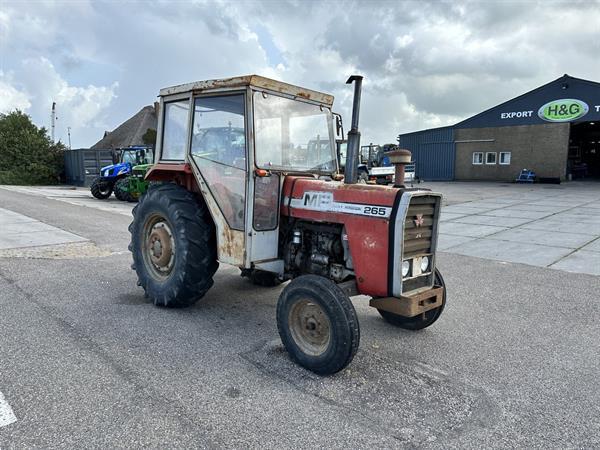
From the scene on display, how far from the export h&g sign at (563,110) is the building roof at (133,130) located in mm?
32820

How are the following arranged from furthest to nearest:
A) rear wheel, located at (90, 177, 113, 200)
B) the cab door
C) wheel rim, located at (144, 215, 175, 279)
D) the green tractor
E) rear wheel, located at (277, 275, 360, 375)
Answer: rear wheel, located at (90, 177, 113, 200) → the green tractor → wheel rim, located at (144, 215, 175, 279) → the cab door → rear wheel, located at (277, 275, 360, 375)

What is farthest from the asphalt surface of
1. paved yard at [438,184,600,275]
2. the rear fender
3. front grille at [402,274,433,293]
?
paved yard at [438,184,600,275]

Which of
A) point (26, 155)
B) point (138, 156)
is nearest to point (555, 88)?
point (138, 156)

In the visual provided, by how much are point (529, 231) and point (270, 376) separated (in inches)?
347

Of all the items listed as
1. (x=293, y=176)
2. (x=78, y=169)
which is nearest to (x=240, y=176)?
(x=293, y=176)

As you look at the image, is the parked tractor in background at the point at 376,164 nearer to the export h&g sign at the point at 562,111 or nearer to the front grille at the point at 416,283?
the export h&g sign at the point at 562,111

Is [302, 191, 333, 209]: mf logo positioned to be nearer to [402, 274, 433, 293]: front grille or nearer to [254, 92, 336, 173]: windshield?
[254, 92, 336, 173]: windshield

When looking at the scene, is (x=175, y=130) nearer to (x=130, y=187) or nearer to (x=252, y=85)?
(x=252, y=85)

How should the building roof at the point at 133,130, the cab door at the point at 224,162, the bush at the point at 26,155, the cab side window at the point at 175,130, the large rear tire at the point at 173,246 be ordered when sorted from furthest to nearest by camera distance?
1. the building roof at the point at 133,130
2. the bush at the point at 26,155
3. the cab side window at the point at 175,130
4. the large rear tire at the point at 173,246
5. the cab door at the point at 224,162

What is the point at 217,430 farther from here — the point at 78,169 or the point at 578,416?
the point at 78,169

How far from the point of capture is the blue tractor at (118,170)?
1809 cm

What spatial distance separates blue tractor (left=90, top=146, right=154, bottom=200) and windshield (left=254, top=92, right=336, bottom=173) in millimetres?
14869

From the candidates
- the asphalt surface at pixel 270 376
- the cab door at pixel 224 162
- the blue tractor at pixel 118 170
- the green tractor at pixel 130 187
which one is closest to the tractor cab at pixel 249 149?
the cab door at pixel 224 162

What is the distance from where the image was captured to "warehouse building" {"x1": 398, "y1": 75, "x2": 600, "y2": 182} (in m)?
23.2
